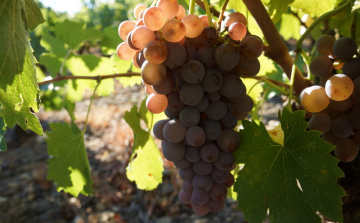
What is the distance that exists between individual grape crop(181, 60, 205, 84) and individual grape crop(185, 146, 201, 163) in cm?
17

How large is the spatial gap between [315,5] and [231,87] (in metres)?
0.49

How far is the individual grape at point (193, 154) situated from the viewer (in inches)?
24.5

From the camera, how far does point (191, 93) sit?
0.55 m

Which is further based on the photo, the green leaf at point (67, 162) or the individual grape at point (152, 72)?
the green leaf at point (67, 162)

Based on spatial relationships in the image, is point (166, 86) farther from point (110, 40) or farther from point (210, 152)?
point (110, 40)

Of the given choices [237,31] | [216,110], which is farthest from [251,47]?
[216,110]

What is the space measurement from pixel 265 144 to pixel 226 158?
0.30 ft

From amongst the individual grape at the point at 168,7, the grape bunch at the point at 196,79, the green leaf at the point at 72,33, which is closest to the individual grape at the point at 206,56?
the grape bunch at the point at 196,79

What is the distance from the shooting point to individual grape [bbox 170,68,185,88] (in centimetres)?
56

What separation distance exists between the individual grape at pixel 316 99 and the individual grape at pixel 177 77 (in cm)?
28

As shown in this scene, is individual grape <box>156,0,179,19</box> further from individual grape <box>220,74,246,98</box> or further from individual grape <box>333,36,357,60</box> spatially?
individual grape <box>333,36,357,60</box>

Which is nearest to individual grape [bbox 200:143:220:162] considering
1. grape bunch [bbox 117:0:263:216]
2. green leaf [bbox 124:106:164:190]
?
grape bunch [bbox 117:0:263:216]

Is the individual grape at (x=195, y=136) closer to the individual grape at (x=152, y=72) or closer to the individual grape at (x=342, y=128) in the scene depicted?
the individual grape at (x=152, y=72)

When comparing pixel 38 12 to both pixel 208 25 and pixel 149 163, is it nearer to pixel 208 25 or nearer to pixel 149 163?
pixel 208 25
